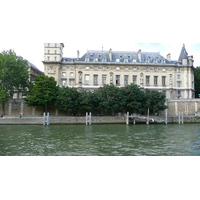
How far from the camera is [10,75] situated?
87.2ft

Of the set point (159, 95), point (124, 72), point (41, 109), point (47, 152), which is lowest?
point (47, 152)

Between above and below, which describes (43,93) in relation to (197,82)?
below

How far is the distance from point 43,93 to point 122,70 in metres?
17.0

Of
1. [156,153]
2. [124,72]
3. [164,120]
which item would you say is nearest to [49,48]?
[124,72]

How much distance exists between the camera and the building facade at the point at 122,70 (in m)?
36.8

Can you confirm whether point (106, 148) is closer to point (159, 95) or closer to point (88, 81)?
point (159, 95)

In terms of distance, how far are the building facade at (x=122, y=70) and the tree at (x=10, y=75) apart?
793 cm

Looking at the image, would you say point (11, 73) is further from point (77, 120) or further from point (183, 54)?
point (183, 54)

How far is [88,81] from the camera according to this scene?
122 ft

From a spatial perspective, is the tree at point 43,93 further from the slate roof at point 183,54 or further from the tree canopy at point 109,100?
the slate roof at point 183,54

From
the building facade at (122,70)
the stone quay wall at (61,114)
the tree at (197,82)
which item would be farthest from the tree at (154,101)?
the tree at (197,82)

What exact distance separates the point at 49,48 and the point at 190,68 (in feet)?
89.4

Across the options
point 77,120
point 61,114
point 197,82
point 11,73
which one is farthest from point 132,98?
point 197,82

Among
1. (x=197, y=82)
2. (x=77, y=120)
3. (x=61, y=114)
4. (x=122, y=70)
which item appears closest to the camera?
(x=77, y=120)
